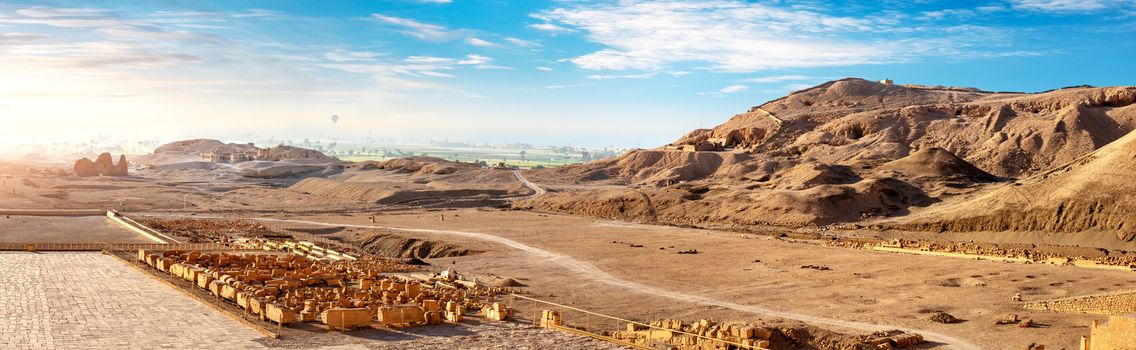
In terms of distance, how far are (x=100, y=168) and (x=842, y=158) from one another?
7259 cm

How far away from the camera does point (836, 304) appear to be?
25.2m

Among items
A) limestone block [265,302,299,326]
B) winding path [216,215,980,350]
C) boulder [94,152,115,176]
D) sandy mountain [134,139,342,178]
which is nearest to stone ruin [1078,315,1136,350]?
winding path [216,215,980,350]

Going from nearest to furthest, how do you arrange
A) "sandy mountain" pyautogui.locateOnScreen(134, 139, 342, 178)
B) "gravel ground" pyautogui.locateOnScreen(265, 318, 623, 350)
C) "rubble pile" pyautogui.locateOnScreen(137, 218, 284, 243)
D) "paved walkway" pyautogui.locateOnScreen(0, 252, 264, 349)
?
1. "paved walkway" pyautogui.locateOnScreen(0, 252, 264, 349)
2. "gravel ground" pyautogui.locateOnScreen(265, 318, 623, 350)
3. "rubble pile" pyautogui.locateOnScreen(137, 218, 284, 243)
4. "sandy mountain" pyautogui.locateOnScreen(134, 139, 342, 178)

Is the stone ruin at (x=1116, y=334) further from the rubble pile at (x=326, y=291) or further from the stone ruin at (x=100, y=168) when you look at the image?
the stone ruin at (x=100, y=168)

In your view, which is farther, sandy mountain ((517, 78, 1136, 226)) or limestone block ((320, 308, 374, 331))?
sandy mountain ((517, 78, 1136, 226))

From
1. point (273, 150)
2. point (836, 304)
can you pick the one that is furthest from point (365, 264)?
point (273, 150)

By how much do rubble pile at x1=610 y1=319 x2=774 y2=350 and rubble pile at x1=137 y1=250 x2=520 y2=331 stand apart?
155 inches

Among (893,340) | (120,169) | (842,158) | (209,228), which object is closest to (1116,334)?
(893,340)

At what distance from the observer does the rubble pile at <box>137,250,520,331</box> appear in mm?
21391

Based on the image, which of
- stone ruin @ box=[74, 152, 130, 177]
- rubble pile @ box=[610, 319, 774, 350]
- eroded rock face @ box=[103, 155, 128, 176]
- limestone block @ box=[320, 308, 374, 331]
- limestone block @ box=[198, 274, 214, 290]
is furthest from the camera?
eroded rock face @ box=[103, 155, 128, 176]

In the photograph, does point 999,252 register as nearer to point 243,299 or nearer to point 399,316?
point 399,316

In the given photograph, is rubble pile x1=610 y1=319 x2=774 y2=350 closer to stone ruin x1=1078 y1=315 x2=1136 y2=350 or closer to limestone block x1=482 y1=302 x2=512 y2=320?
limestone block x1=482 y1=302 x2=512 y2=320

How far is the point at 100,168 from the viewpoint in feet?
326

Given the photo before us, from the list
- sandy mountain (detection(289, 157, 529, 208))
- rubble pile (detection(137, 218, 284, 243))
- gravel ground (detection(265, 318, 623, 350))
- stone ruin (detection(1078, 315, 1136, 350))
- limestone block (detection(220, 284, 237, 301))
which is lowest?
gravel ground (detection(265, 318, 623, 350))
